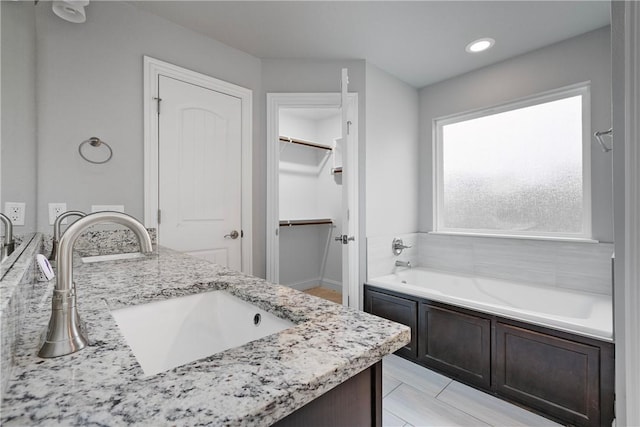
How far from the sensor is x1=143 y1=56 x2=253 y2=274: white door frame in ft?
6.54

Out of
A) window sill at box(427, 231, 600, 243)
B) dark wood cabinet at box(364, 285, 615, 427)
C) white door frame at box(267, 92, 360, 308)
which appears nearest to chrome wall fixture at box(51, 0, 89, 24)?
white door frame at box(267, 92, 360, 308)

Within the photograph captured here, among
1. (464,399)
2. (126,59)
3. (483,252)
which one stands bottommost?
(464,399)

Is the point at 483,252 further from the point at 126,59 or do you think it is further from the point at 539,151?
the point at 126,59

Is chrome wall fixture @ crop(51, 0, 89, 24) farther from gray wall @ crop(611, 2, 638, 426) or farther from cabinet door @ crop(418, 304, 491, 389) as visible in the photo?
cabinet door @ crop(418, 304, 491, 389)

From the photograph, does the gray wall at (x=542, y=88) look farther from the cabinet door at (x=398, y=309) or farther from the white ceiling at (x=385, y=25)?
the cabinet door at (x=398, y=309)

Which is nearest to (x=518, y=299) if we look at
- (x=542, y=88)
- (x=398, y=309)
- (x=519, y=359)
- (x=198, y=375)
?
(x=519, y=359)

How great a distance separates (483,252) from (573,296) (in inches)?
27.7

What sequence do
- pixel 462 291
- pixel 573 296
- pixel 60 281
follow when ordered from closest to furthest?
pixel 60 281 < pixel 573 296 < pixel 462 291

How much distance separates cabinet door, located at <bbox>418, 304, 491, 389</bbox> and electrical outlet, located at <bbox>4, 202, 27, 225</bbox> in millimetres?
2345

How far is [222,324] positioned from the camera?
0.94m

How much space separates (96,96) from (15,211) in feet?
3.03

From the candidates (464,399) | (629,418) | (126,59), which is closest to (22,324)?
(629,418)

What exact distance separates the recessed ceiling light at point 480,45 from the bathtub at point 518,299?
1977mm

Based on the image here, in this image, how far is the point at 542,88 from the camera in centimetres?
239
